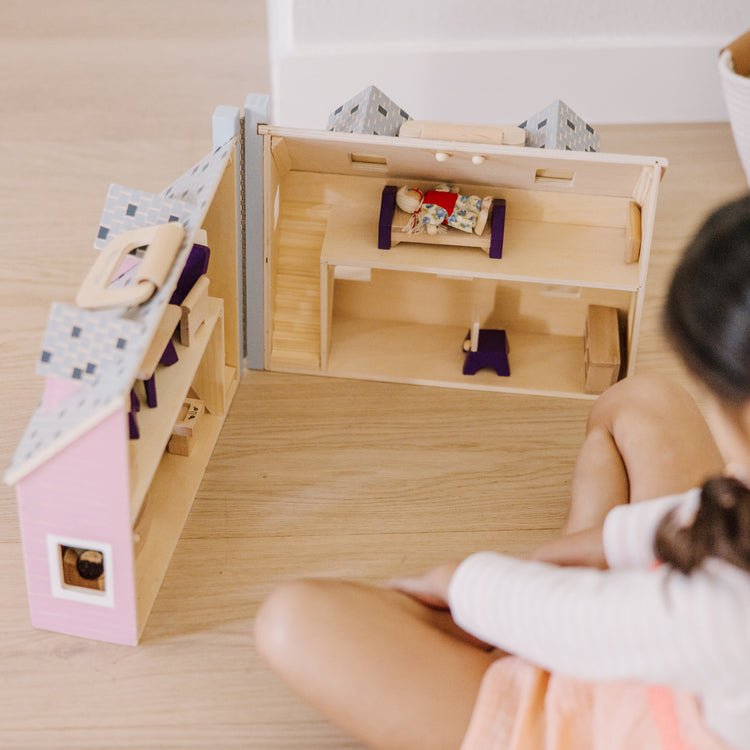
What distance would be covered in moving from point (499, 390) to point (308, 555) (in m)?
0.45

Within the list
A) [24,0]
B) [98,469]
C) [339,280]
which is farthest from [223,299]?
[24,0]

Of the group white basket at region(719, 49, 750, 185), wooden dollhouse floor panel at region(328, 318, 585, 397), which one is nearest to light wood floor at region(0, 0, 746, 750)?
wooden dollhouse floor panel at region(328, 318, 585, 397)

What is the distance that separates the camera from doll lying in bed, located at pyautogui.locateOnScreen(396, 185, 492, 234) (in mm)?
1473

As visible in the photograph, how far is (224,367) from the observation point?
1.46 meters

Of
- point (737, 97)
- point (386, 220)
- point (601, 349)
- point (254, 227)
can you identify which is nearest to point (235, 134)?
point (254, 227)

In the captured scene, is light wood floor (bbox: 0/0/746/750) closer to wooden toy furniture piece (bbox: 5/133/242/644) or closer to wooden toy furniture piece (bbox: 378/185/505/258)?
wooden toy furniture piece (bbox: 5/133/242/644)

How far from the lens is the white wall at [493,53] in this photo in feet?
6.52

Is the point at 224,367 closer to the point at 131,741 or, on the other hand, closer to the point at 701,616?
the point at 131,741

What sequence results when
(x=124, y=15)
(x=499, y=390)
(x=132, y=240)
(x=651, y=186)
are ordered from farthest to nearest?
1. (x=124, y=15)
2. (x=499, y=390)
3. (x=651, y=186)
4. (x=132, y=240)

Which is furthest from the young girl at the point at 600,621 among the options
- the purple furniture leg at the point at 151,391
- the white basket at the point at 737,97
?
the white basket at the point at 737,97

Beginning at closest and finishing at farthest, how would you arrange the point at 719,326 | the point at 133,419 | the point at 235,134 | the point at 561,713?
1. the point at 719,326
2. the point at 561,713
3. the point at 133,419
4. the point at 235,134

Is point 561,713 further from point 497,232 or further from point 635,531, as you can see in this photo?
point 497,232

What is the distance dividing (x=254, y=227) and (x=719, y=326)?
882mm

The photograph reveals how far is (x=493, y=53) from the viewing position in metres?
2.06
